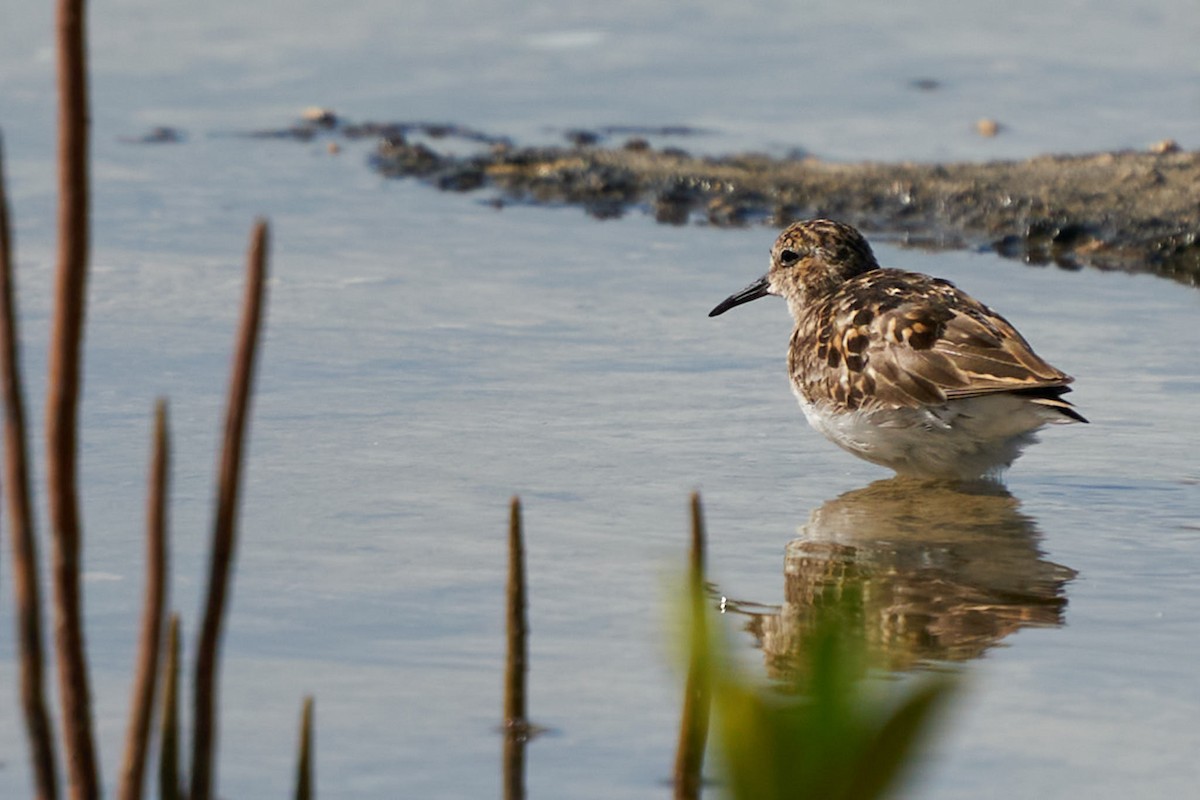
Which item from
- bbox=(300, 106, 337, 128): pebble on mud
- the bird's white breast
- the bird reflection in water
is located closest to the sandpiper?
the bird's white breast

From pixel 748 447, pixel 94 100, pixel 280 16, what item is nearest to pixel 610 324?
pixel 748 447

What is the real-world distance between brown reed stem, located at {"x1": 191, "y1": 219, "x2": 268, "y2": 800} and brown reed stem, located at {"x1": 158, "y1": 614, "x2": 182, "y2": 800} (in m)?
0.19

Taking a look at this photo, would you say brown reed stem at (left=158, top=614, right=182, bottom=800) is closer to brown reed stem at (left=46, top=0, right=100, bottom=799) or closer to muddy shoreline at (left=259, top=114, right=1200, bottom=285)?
brown reed stem at (left=46, top=0, right=100, bottom=799)

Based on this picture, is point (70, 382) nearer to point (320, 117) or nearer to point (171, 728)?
point (171, 728)

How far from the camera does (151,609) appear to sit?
2154mm

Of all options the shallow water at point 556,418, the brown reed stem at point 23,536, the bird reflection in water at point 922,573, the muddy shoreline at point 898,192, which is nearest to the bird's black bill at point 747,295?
the shallow water at point 556,418

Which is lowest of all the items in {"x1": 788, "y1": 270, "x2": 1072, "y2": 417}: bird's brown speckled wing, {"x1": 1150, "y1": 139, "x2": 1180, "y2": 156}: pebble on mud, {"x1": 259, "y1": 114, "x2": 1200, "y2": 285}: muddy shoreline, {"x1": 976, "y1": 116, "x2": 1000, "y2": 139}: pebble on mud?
{"x1": 788, "y1": 270, "x2": 1072, "y2": 417}: bird's brown speckled wing

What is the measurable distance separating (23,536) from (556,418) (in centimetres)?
461

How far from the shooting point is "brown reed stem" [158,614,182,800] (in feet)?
8.38

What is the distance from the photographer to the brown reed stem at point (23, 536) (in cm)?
209

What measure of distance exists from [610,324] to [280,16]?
6.45m

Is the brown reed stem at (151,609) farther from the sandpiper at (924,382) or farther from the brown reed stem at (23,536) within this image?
the sandpiper at (924,382)

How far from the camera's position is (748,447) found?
665cm

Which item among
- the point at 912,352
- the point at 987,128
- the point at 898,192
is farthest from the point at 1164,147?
the point at 912,352
